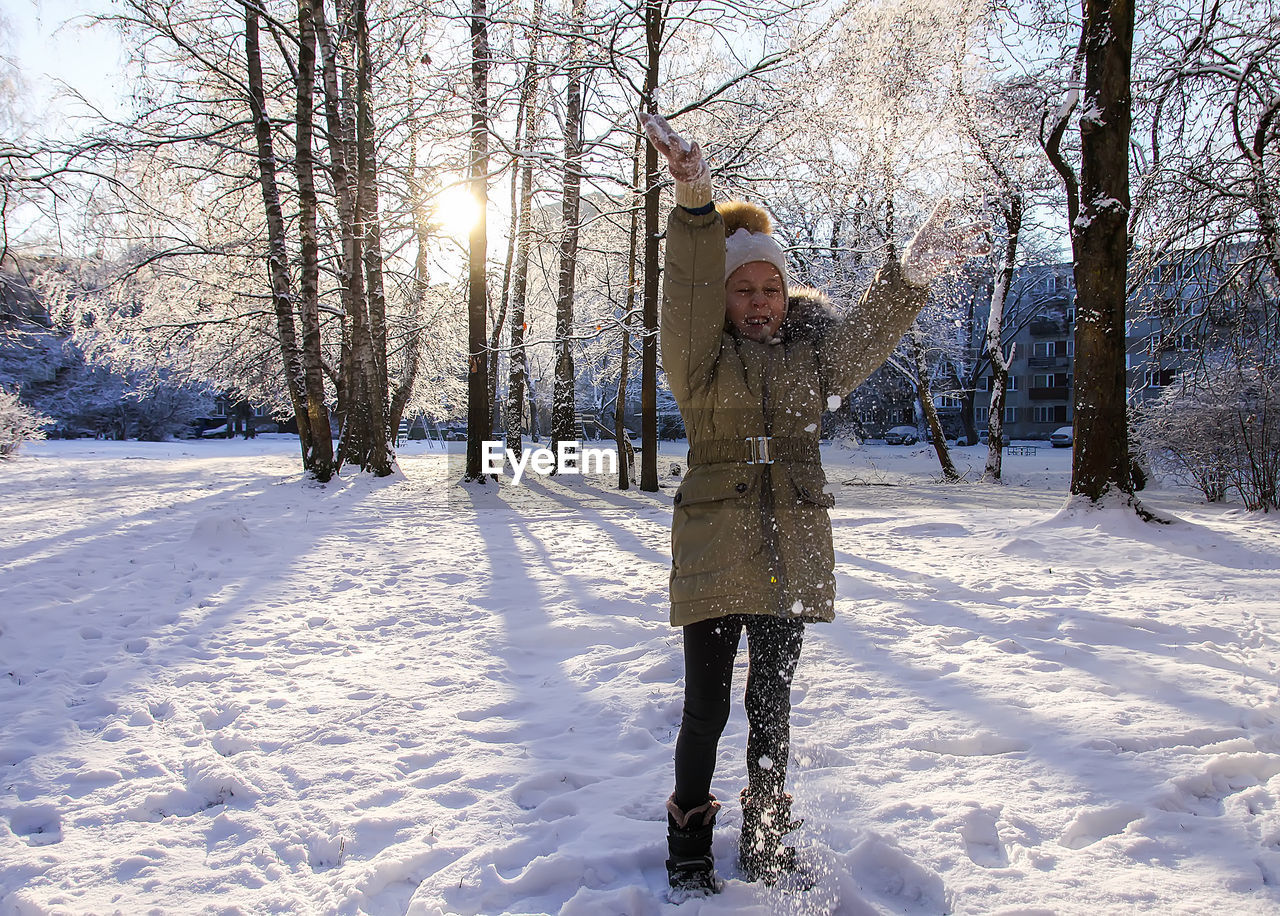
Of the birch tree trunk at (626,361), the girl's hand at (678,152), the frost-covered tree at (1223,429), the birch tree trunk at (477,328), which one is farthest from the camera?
the birch tree trunk at (626,361)

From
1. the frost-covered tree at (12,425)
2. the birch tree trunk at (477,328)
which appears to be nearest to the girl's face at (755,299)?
the birch tree trunk at (477,328)

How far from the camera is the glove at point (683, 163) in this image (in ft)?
5.42

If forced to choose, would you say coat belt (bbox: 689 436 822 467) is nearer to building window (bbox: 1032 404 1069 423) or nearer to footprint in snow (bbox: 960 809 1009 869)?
footprint in snow (bbox: 960 809 1009 869)

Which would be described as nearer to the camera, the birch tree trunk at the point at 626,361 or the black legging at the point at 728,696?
the black legging at the point at 728,696

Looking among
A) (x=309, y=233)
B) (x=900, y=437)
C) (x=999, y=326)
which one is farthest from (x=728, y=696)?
(x=900, y=437)

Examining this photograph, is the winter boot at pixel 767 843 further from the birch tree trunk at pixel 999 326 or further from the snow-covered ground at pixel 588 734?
the birch tree trunk at pixel 999 326

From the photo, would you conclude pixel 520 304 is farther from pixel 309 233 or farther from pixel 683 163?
pixel 683 163

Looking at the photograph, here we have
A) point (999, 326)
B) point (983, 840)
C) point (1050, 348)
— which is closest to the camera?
point (983, 840)

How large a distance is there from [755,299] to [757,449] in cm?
42

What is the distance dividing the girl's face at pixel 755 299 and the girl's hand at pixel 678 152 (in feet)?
0.98

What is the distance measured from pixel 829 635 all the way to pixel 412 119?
10.6 metres

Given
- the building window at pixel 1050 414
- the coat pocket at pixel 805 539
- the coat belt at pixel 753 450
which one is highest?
the building window at pixel 1050 414

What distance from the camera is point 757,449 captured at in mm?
1834

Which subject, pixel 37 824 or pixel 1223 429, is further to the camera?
pixel 1223 429
